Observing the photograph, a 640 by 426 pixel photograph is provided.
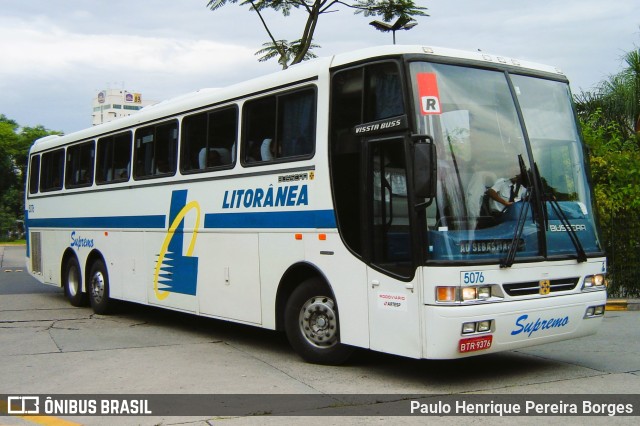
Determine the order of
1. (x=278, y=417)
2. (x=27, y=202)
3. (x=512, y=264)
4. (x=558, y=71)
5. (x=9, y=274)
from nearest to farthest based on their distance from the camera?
(x=278, y=417) → (x=512, y=264) → (x=558, y=71) → (x=27, y=202) → (x=9, y=274)

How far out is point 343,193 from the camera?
7.89m

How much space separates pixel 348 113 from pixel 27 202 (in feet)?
36.5

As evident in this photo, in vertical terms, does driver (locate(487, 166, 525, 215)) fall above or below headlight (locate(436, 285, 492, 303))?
above

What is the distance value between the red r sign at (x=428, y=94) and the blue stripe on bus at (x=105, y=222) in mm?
5314

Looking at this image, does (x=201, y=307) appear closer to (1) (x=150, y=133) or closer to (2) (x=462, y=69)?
(1) (x=150, y=133)

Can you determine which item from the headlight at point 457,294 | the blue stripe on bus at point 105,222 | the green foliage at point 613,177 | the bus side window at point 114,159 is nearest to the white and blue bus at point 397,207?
the headlight at point 457,294

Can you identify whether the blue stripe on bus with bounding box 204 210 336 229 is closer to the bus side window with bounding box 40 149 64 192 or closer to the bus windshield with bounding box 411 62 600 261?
A: the bus windshield with bounding box 411 62 600 261

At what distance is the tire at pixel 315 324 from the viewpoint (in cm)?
817

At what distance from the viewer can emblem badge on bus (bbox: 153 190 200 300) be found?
34.5ft

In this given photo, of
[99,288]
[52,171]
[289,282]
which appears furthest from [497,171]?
[52,171]

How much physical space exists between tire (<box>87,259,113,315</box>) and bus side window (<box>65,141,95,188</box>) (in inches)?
62.0

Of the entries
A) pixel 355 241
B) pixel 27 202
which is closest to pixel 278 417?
pixel 355 241

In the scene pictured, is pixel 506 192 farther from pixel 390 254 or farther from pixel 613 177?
pixel 613 177

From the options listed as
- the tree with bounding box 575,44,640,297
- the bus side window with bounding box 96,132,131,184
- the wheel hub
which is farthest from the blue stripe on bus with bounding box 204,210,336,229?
the tree with bounding box 575,44,640,297
